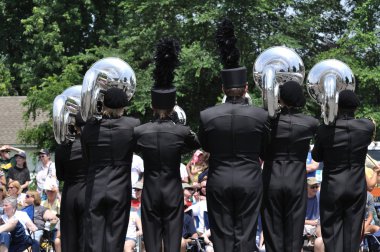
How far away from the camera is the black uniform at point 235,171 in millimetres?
8469

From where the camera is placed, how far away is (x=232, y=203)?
8.55m

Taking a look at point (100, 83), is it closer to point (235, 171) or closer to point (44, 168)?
point (235, 171)

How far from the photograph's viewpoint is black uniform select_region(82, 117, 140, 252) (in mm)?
8984

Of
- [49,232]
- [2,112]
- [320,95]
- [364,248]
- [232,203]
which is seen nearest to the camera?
[232,203]

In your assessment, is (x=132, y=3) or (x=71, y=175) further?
(x=132, y=3)

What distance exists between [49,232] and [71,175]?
13.0 ft

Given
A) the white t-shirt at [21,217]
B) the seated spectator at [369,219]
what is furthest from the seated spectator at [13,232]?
the seated spectator at [369,219]

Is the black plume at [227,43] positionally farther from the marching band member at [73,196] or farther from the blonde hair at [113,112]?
the marching band member at [73,196]

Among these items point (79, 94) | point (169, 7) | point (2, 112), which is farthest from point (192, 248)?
point (2, 112)

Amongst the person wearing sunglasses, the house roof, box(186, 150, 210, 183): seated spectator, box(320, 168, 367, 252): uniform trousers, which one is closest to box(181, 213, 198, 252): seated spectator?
box(186, 150, 210, 183): seated spectator

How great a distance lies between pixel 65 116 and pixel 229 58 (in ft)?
7.47

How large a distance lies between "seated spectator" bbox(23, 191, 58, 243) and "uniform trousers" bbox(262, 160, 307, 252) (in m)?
5.43

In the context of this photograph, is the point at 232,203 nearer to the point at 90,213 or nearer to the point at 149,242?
the point at 149,242

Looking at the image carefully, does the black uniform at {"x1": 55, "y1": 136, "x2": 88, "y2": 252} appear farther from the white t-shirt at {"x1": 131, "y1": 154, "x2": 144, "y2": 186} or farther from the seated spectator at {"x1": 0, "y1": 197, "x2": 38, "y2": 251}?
the white t-shirt at {"x1": 131, "y1": 154, "x2": 144, "y2": 186}
